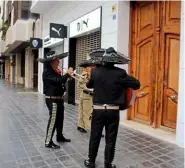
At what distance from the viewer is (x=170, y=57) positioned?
21.1 feet

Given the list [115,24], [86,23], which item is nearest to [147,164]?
[115,24]

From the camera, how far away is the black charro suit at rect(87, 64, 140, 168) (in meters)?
3.90

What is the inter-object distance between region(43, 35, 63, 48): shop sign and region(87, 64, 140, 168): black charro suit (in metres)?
9.22

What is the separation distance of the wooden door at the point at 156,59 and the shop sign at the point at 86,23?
150cm

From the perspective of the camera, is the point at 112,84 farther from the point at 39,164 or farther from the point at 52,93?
the point at 39,164

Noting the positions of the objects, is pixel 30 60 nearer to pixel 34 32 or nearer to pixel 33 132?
pixel 34 32

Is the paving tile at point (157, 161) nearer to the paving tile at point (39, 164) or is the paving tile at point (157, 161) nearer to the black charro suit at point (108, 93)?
the black charro suit at point (108, 93)

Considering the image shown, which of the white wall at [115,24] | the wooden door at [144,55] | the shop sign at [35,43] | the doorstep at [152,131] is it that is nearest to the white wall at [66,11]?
the white wall at [115,24]

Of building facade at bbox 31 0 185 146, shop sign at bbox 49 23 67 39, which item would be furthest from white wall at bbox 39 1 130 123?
shop sign at bbox 49 23 67 39

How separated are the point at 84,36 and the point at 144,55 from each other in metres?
4.20

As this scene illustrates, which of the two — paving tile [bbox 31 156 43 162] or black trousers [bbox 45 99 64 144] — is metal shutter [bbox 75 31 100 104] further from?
paving tile [bbox 31 156 43 162]

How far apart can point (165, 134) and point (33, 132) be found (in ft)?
9.90

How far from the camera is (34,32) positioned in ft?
61.2

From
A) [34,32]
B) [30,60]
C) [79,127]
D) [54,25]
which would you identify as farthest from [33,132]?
[30,60]
